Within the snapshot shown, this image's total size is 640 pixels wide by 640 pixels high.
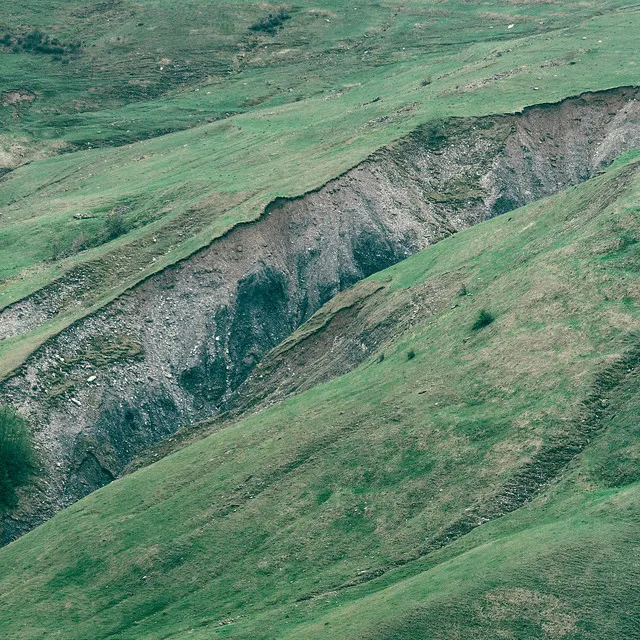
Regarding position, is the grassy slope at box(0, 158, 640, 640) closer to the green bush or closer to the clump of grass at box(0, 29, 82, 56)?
the green bush

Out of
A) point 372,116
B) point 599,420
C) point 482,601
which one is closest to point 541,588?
point 482,601

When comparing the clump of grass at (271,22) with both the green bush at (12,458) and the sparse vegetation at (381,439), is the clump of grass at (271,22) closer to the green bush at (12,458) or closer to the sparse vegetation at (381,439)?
the sparse vegetation at (381,439)

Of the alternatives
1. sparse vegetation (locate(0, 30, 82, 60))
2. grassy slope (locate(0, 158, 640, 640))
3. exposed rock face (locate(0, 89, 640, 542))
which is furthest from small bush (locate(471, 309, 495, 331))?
sparse vegetation (locate(0, 30, 82, 60))

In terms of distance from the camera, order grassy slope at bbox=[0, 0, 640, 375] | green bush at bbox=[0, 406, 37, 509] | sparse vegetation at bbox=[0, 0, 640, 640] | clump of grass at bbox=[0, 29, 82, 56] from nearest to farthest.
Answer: sparse vegetation at bbox=[0, 0, 640, 640] → green bush at bbox=[0, 406, 37, 509] → grassy slope at bbox=[0, 0, 640, 375] → clump of grass at bbox=[0, 29, 82, 56]

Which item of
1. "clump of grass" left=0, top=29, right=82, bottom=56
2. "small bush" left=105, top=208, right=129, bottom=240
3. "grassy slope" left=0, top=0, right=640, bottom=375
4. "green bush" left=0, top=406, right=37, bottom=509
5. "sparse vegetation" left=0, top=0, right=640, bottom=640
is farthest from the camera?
"clump of grass" left=0, top=29, right=82, bottom=56

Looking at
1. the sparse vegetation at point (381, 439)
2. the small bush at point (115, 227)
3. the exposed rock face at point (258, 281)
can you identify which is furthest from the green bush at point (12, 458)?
the small bush at point (115, 227)

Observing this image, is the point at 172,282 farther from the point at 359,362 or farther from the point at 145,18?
the point at 145,18

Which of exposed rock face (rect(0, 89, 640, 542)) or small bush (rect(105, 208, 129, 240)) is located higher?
small bush (rect(105, 208, 129, 240))

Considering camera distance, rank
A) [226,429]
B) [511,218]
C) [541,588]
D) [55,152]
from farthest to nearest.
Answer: [55,152] < [511,218] < [226,429] < [541,588]
